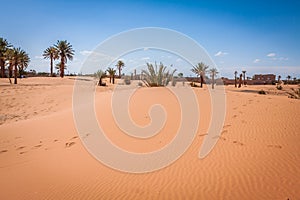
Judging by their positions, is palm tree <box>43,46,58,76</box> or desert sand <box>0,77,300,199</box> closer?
desert sand <box>0,77,300,199</box>

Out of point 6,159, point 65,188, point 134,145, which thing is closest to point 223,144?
point 134,145

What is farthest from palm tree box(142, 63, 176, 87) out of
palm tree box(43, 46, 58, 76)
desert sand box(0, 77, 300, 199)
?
palm tree box(43, 46, 58, 76)

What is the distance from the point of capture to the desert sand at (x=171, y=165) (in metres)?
3.88

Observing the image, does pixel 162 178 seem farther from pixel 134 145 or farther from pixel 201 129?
pixel 201 129

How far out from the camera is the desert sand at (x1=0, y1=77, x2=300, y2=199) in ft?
12.7

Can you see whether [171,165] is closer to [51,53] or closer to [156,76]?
[156,76]

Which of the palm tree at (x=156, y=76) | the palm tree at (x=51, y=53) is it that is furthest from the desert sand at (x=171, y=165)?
the palm tree at (x=51, y=53)

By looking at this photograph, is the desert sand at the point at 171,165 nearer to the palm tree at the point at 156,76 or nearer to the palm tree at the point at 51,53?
the palm tree at the point at 156,76

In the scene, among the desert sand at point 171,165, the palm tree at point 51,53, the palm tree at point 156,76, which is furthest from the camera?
the palm tree at point 51,53

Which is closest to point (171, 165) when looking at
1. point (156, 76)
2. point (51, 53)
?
point (156, 76)

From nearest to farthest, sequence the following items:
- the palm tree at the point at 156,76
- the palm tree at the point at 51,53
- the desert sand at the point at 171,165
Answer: the desert sand at the point at 171,165, the palm tree at the point at 156,76, the palm tree at the point at 51,53

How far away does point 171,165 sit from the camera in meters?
4.95

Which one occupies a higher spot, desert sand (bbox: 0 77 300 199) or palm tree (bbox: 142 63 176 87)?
palm tree (bbox: 142 63 176 87)

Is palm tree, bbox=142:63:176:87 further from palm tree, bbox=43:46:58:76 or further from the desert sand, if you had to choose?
palm tree, bbox=43:46:58:76
